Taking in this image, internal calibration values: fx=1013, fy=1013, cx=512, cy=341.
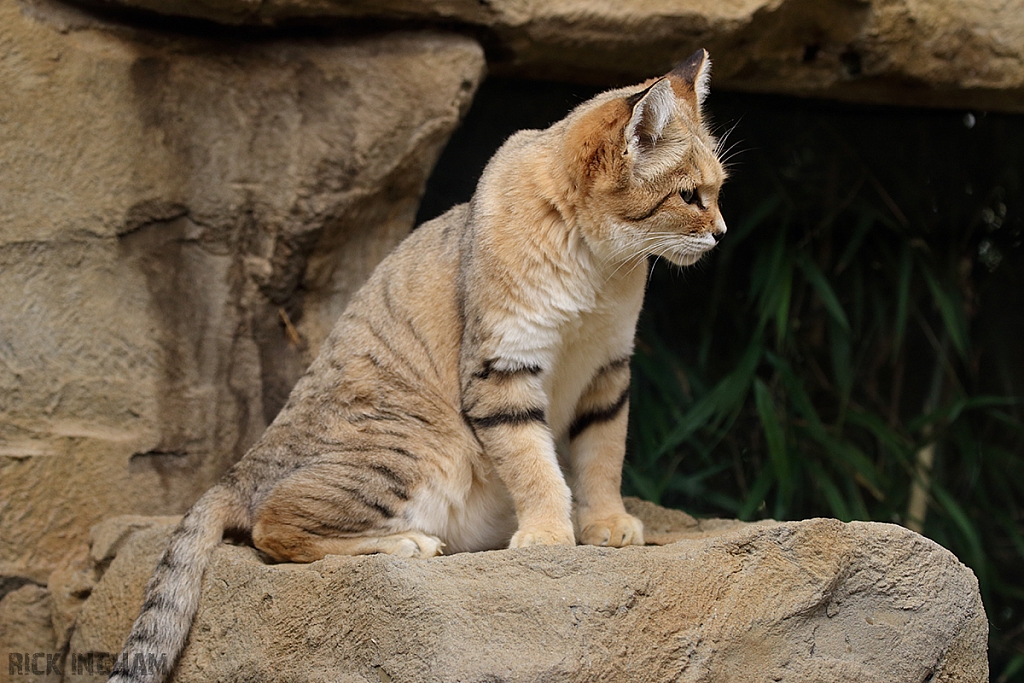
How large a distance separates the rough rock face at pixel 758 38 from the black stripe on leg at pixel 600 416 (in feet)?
5.03

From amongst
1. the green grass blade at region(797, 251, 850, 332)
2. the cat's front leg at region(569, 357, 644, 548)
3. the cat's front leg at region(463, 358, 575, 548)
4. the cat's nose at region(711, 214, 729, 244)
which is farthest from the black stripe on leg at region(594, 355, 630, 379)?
the green grass blade at region(797, 251, 850, 332)

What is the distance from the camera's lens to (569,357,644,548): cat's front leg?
3424mm

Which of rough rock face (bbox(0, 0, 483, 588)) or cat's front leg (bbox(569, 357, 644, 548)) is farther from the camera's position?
rough rock face (bbox(0, 0, 483, 588))

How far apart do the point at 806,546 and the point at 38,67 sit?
122 inches

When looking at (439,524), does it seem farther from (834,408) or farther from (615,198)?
(834,408)

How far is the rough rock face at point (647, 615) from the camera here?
247 centimetres

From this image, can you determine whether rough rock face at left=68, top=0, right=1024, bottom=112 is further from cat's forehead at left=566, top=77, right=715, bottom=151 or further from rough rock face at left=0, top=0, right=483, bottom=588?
cat's forehead at left=566, top=77, right=715, bottom=151

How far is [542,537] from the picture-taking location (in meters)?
2.98

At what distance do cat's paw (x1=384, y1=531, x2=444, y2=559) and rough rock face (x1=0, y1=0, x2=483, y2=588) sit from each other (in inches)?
50.4

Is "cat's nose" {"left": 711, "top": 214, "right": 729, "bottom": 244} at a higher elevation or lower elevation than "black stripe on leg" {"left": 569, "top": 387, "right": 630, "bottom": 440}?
higher

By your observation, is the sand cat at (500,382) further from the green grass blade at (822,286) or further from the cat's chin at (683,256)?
the green grass blade at (822,286)

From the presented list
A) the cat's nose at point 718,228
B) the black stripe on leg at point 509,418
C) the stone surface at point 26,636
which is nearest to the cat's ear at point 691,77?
the cat's nose at point 718,228

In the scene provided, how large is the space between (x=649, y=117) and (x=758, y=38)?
57.8 inches

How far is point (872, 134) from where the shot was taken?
5453 mm
